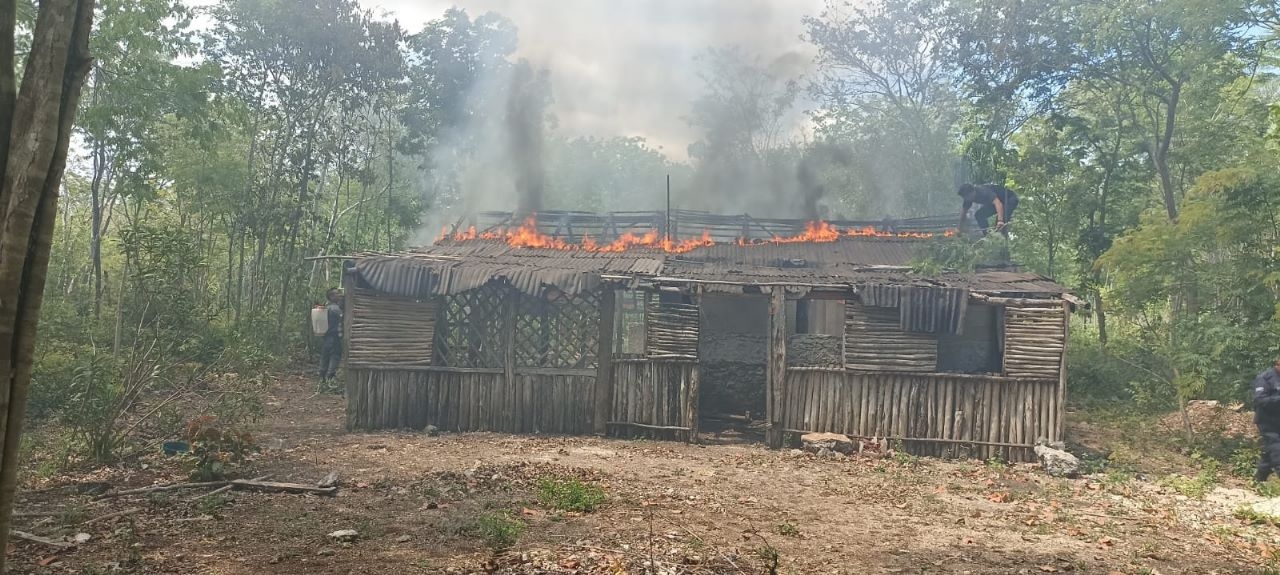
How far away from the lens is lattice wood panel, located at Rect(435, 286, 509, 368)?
1263 cm

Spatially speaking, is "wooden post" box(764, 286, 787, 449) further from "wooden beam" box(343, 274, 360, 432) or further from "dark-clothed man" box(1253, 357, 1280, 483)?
"wooden beam" box(343, 274, 360, 432)

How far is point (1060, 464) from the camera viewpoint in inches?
403

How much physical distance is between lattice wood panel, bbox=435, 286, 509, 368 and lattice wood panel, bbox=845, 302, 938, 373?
5.69 m

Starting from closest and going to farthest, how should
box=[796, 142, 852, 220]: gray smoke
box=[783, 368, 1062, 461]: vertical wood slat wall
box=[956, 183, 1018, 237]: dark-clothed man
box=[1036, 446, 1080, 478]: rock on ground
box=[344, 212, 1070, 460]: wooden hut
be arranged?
box=[1036, 446, 1080, 478]: rock on ground, box=[783, 368, 1062, 461]: vertical wood slat wall, box=[344, 212, 1070, 460]: wooden hut, box=[956, 183, 1018, 237]: dark-clothed man, box=[796, 142, 852, 220]: gray smoke

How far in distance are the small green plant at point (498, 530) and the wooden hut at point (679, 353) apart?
5.62 meters

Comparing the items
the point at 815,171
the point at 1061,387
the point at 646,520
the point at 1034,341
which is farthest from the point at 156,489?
the point at 815,171

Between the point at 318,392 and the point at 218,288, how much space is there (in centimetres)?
985

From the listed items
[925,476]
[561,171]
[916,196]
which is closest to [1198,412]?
[925,476]

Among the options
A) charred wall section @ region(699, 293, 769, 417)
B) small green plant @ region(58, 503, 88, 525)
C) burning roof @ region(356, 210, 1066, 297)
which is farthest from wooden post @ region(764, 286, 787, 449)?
small green plant @ region(58, 503, 88, 525)

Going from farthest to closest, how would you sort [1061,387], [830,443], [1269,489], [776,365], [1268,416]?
[776,365]
[830,443]
[1061,387]
[1268,416]
[1269,489]

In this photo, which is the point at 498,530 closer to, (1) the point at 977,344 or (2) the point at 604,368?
(2) the point at 604,368

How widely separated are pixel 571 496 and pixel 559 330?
18.7 ft

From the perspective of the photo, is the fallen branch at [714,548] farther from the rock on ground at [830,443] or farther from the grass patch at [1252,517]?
the grass patch at [1252,517]

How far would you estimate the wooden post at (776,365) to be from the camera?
11.8 metres
